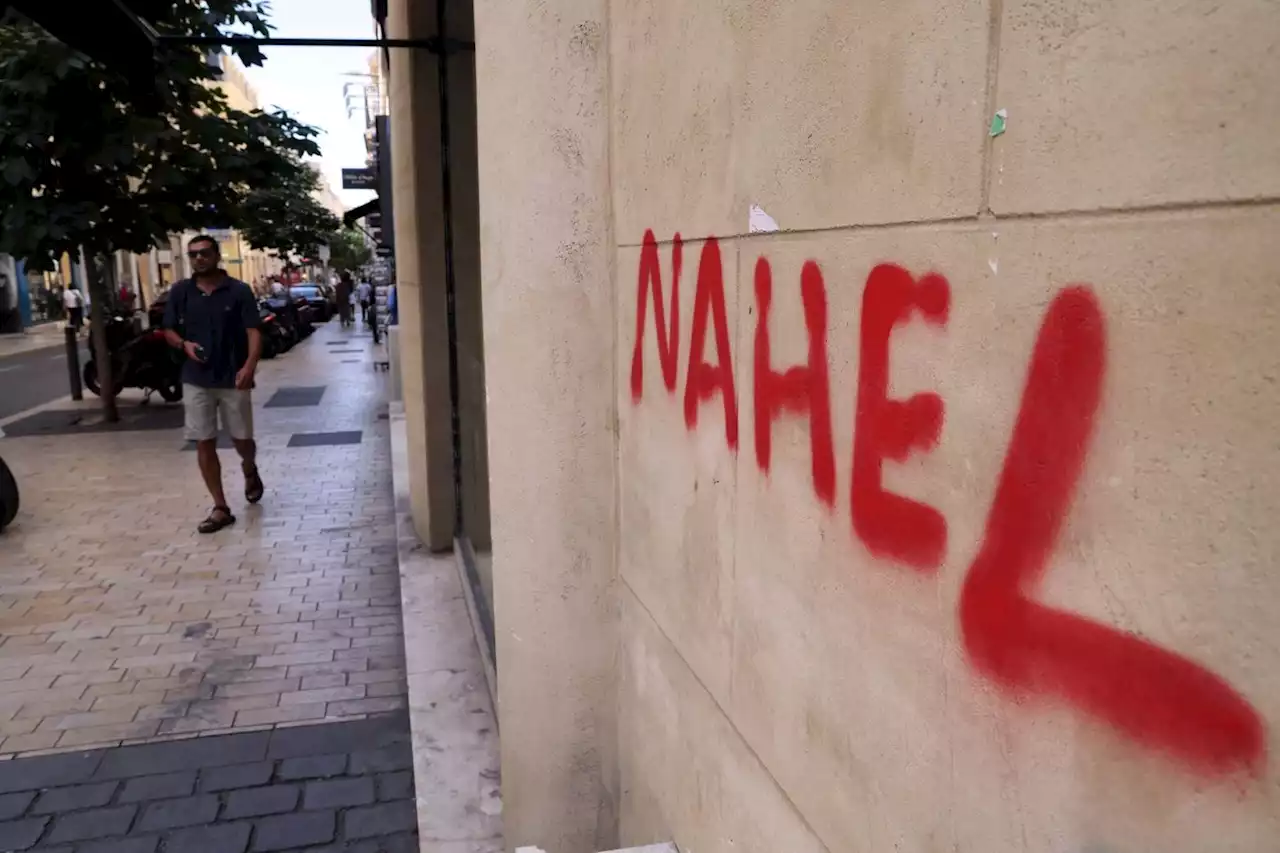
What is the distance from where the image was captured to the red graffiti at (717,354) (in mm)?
2035

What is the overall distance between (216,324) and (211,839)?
422 centimetres

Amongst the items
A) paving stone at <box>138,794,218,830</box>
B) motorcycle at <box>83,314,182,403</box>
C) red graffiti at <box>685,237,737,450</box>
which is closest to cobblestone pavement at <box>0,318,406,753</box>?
paving stone at <box>138,794,218,830</box>

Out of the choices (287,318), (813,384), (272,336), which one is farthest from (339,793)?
(287,318)

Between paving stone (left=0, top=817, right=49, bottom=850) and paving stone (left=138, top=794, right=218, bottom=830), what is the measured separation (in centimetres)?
34

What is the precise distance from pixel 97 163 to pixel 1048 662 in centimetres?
1142

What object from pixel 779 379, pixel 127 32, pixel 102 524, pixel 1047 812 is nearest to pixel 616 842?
pixel 779 379

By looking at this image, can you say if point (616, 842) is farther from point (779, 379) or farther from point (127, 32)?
point (127, 32)

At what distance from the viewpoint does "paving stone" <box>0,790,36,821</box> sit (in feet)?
11.9

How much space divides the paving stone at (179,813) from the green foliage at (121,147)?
799cm

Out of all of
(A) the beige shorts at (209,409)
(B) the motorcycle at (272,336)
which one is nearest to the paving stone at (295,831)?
(A) the beige shorts at (209,409)

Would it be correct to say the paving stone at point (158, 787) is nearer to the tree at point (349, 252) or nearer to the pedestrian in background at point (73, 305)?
the pedestrian in background at point (73, 305)

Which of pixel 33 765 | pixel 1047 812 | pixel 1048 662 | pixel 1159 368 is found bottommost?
pixel 33 765

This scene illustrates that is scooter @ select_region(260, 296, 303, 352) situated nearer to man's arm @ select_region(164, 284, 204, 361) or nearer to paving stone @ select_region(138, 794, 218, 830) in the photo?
man's arm @ select_region(164, 284, 204, 361)

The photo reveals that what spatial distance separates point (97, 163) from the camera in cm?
1025
